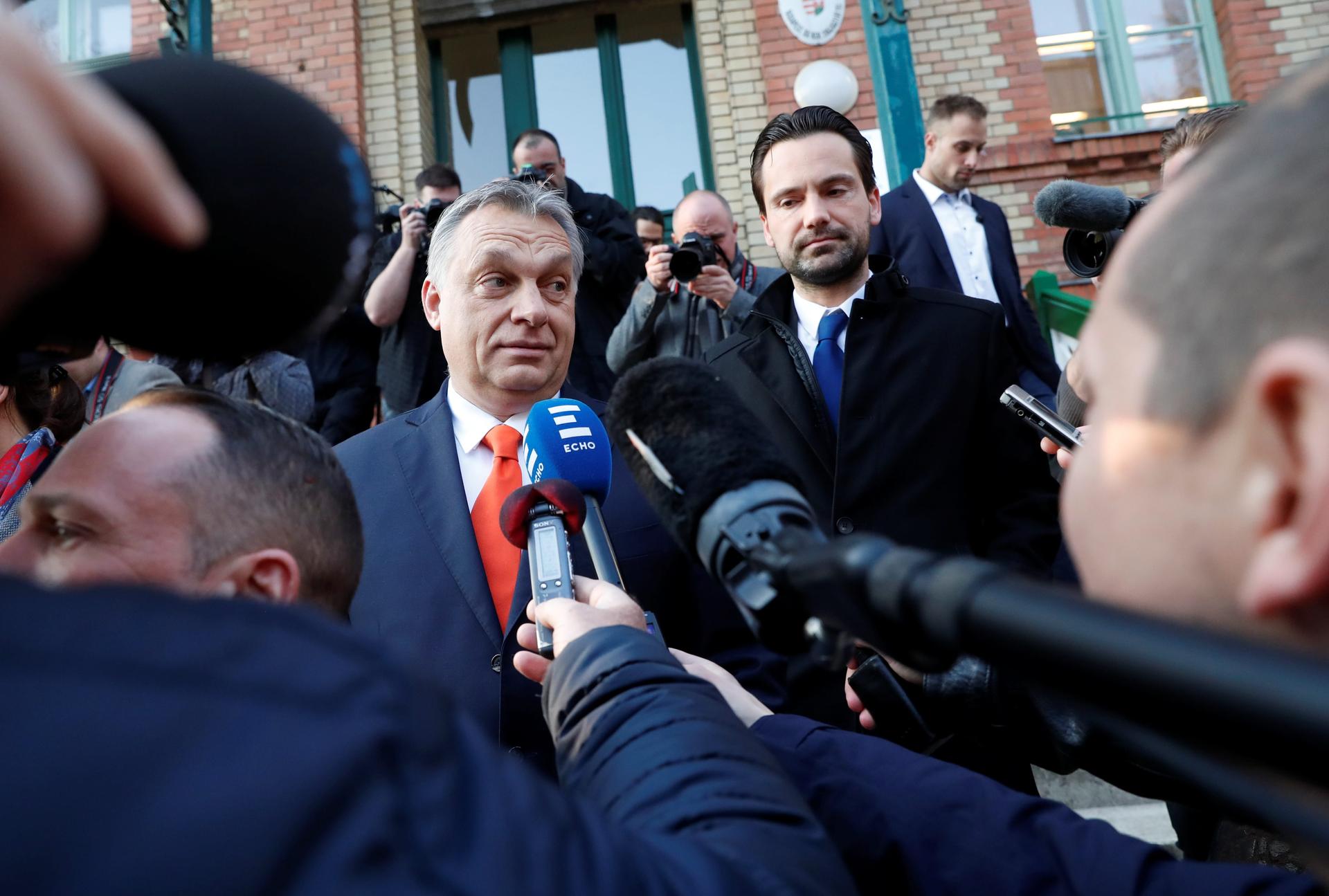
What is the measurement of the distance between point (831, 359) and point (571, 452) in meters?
1.39

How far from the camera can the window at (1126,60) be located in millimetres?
8156

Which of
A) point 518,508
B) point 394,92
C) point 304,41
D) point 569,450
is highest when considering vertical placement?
point 304,41

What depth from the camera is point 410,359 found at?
448cm

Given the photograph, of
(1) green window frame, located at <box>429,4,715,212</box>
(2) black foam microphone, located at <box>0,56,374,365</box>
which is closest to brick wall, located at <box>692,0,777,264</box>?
(1) green window frame, located at <box>429,4,715,212</box>

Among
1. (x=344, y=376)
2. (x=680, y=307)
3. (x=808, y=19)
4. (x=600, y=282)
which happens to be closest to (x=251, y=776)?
(x=680, y=307)

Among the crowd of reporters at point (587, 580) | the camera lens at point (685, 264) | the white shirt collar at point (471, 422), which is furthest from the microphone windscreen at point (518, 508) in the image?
the camera lens at point (685, 264)

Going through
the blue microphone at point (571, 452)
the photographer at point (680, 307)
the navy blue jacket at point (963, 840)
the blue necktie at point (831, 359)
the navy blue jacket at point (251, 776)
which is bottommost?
the navy blue jacket at point (963, 840)

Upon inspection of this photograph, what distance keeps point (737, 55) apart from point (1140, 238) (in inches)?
292

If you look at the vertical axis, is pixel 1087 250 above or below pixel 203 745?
above

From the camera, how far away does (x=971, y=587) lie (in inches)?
24.5

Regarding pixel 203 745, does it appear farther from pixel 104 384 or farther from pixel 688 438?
pixel 104 384

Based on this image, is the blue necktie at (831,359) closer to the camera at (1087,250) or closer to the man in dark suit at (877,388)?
the man in dark suit at (877,388)

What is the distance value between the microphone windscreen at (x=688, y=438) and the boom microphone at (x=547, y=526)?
0.25 metres

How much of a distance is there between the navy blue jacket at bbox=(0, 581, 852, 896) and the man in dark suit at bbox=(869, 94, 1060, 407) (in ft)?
13.9
